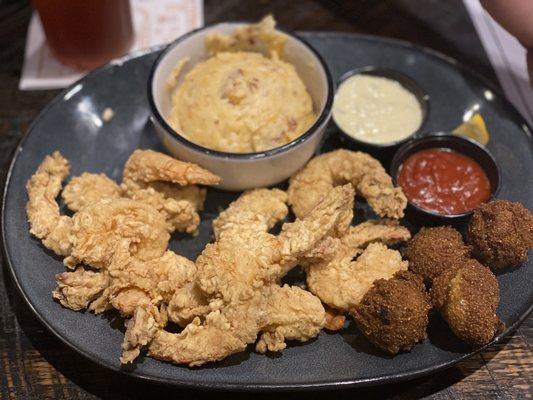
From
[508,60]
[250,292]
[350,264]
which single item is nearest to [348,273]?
[350,264]

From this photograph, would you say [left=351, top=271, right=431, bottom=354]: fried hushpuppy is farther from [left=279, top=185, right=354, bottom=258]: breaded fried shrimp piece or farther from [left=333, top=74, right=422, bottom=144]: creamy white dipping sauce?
[left=333, top=74, right=422, bottom=144]: creamy white dipping sauce

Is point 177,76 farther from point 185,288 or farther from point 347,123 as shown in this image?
point 185,288

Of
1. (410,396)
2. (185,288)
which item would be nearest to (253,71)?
(185,288)

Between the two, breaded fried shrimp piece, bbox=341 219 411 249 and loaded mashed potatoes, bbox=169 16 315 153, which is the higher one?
loaded mashed potatoes, bbox=169 16 315 153

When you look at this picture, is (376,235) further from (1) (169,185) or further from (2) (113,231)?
(2) (113,231)

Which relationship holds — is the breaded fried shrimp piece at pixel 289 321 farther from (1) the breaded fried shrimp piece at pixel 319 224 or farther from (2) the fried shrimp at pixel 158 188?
(2) the fried shrimp at pixel 158 188

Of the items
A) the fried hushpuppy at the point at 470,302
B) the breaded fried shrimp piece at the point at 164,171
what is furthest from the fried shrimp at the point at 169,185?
the fried hushpuppy at the point at 470,302

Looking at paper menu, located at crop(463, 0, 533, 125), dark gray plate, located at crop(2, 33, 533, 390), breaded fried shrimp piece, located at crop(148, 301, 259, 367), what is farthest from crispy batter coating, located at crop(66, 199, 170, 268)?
paper menu, located at crop(463, 0, 533, 125)
